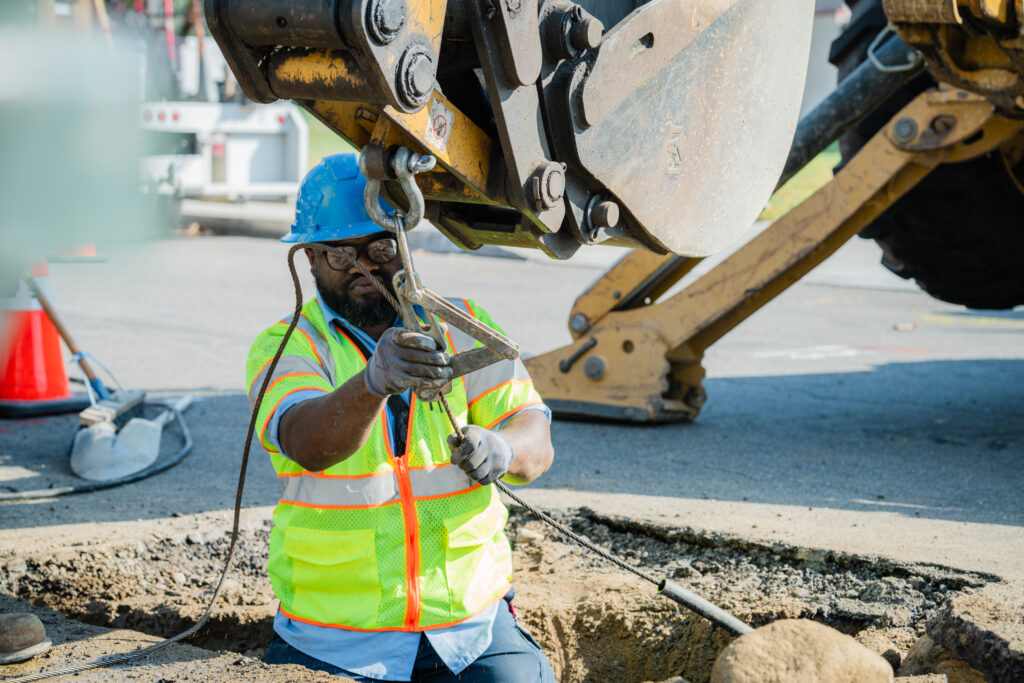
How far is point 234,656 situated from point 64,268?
30.9ft

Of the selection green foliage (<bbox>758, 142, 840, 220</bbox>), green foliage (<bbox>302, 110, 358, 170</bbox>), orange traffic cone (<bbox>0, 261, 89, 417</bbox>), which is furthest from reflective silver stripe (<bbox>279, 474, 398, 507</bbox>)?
green foliage (<bbox>302, 110, 358, 170</bbox>)

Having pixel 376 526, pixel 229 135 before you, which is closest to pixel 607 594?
pixel 376 526

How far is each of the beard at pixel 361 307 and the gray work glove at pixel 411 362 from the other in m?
0.61

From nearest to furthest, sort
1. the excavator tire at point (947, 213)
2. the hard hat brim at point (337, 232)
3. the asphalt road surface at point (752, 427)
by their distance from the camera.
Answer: the hard hat brim at point (337, 232) → the asphalt road surface at point (752, 427) → the excavator tire at point (947, 213)

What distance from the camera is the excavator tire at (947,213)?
557 cm

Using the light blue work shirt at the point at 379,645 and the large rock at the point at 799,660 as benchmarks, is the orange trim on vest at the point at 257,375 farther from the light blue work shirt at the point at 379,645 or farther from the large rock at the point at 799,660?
the large rock at the point at 799,660

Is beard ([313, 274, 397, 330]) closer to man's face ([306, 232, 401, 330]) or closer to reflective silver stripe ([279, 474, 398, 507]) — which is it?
man's face ([306, 232, 401, 330])

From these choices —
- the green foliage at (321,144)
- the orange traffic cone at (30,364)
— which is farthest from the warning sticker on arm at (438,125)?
the green foliage at (321,144)

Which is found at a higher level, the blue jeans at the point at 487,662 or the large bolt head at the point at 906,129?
the large bolt head at the point at 906,129

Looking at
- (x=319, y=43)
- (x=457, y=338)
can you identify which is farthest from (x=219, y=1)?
(x=457, y=338)

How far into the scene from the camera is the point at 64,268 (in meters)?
11.3

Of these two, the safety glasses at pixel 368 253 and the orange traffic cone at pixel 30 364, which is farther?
the orange traffic cone at pixel 30 364

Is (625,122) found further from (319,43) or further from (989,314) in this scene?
(989,314)

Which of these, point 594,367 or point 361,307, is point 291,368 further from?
point 594,367
